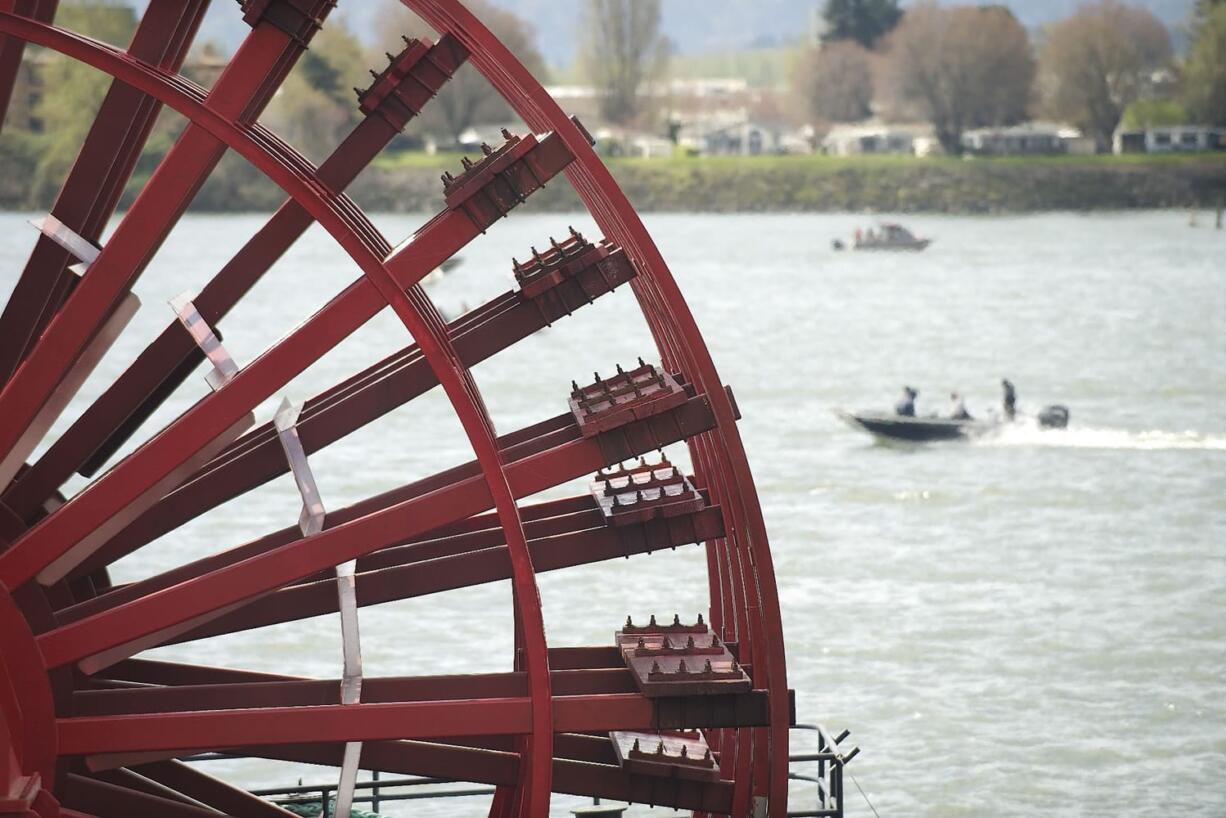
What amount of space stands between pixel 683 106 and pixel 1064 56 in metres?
24.7

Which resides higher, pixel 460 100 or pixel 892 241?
pixel 460 100

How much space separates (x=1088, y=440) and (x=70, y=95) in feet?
181

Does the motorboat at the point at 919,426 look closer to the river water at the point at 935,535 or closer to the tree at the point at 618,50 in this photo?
the river water at the point at 935,535

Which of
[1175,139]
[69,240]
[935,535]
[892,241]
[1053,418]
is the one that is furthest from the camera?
[1175,139]

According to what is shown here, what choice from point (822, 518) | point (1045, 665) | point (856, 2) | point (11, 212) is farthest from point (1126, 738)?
point (856, 2)

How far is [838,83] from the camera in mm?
117062

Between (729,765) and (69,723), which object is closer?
(69,723)

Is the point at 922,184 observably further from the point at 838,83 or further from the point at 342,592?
the point at 342,592

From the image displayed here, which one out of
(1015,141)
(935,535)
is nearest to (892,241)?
(1015,141)

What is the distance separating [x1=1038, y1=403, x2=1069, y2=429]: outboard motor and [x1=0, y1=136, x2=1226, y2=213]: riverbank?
56599mm

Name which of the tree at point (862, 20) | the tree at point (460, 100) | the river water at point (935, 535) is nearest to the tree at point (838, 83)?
the tree at point (862, 20)

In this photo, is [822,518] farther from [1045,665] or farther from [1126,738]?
[1126,738]

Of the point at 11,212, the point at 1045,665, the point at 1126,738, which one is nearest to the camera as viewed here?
the point at 1126,738

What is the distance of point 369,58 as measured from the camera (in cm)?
9994
